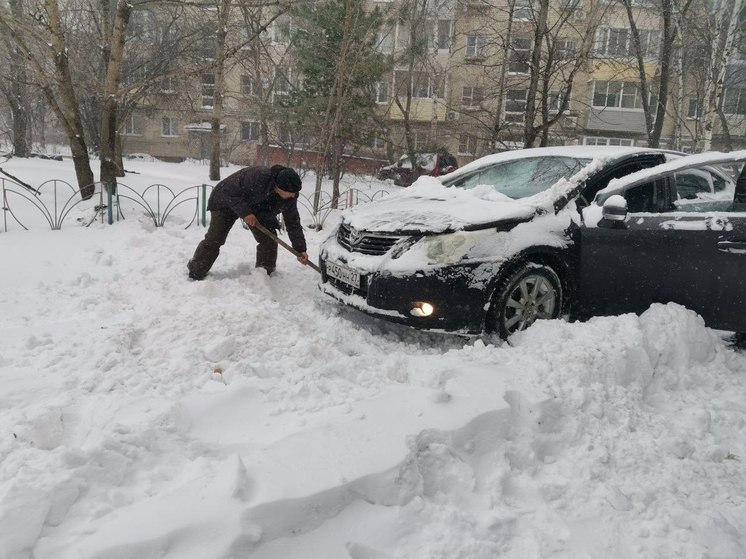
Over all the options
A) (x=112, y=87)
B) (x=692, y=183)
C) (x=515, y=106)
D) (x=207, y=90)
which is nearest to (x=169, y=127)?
(x=207, y=90)

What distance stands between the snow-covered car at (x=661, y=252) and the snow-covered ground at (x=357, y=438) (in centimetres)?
20

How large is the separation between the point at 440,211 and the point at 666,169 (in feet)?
5.43

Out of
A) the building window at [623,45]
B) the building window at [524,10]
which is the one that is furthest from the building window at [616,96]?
the building window at [524,10]

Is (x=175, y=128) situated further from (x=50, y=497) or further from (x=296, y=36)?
(x=50, y=497)

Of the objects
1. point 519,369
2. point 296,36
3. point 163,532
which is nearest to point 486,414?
point 519,369

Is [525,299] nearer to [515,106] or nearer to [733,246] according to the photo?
[733,246]

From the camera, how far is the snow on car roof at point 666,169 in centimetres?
391

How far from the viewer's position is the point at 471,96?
28.1m

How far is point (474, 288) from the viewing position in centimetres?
356

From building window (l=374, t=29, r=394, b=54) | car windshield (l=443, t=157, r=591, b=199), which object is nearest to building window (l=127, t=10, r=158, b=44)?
building window (l=374, t=29, r=394, b=54)

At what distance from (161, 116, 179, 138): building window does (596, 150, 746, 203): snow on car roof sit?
32.7 m

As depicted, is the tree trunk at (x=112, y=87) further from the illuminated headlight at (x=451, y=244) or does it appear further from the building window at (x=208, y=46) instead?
the building window at (x=208, y=46)

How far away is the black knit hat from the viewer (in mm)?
4797

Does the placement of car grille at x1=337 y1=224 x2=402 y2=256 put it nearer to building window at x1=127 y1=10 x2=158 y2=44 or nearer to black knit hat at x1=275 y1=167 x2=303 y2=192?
black knit hat at x1=275 y1=167 x2=303 y2=192
